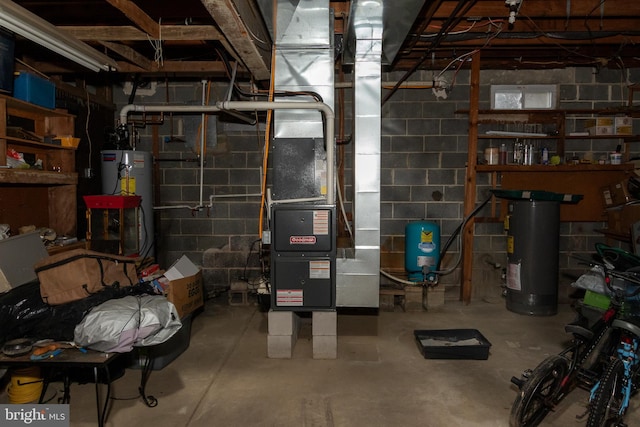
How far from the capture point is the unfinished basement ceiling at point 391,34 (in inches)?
112

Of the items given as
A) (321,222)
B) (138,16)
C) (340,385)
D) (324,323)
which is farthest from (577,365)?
(138,16)

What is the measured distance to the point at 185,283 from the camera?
10.2 feet

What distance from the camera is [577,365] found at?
6.82 ft

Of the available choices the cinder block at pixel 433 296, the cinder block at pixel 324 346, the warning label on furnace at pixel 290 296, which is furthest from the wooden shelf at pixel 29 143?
the cinder block at pixel 433 296

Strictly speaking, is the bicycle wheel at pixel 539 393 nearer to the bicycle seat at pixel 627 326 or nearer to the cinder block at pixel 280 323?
the bicycle seat at pixel 627 326

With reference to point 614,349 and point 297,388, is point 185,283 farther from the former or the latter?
point 614,349

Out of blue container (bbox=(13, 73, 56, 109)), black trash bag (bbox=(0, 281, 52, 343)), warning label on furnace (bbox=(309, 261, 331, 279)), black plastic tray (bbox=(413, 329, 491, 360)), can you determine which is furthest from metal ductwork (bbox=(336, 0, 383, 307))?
blue container (bbox=(13, 73, 56, 109))

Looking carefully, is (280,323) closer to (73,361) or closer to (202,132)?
(73,361)

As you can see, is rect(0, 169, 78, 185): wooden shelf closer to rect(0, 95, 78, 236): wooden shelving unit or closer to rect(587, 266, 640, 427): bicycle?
rect(0, 95, 78, 236): wooden shelving unit

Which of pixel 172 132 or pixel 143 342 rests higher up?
pixel 172 132

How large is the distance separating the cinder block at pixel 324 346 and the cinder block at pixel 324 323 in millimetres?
29

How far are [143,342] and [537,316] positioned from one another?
138 inches

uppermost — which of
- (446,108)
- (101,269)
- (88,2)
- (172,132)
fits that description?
(88,2)

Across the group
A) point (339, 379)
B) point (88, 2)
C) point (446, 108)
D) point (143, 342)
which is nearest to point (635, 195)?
point (446, 108)
